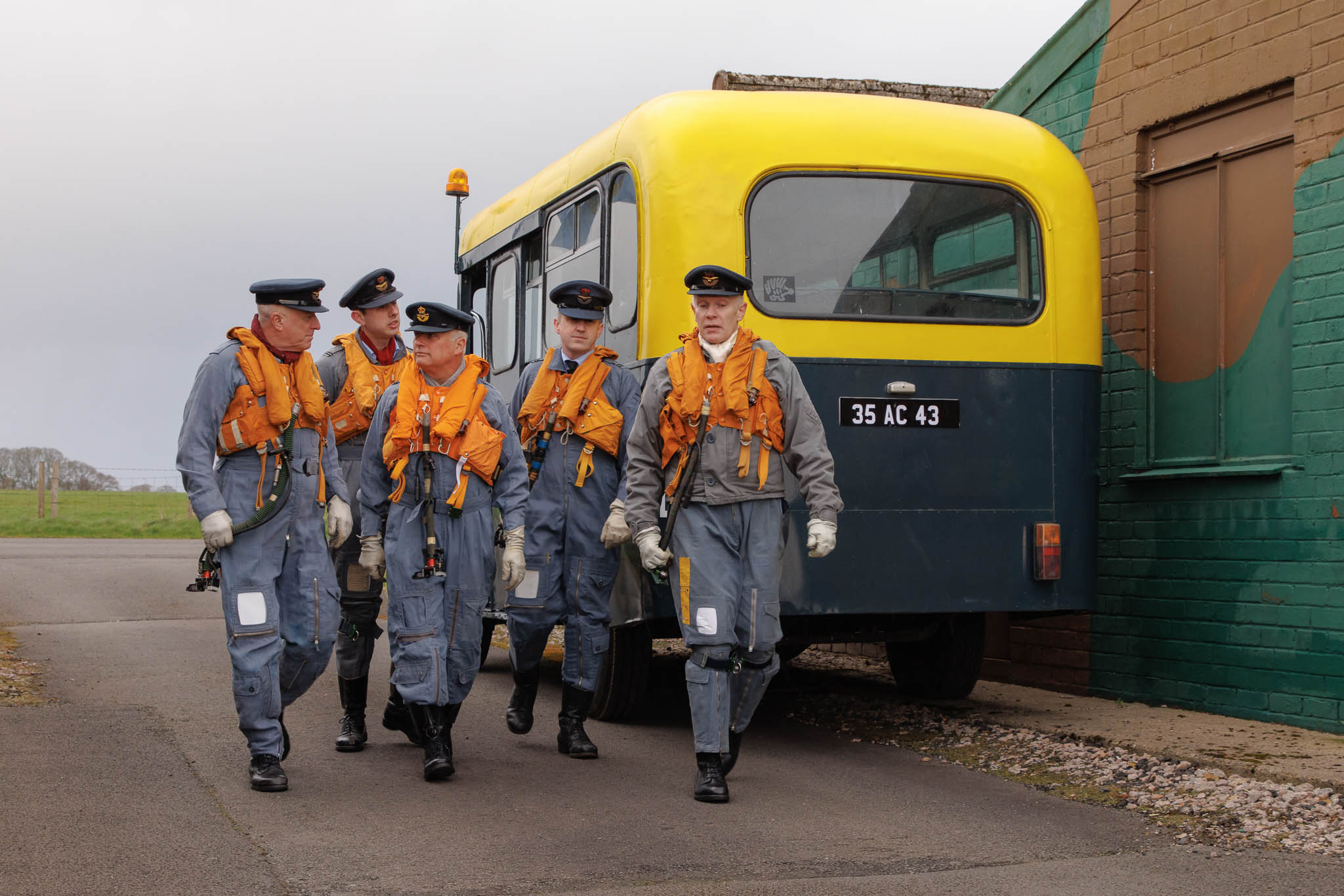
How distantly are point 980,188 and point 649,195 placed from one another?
63.6 inches

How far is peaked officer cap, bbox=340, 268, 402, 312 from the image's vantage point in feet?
22.7

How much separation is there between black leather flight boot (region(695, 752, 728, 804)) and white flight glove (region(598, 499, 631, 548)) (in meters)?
0.99

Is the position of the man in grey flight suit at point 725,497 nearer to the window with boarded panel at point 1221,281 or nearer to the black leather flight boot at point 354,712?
the black leather flight boot at point 354,712

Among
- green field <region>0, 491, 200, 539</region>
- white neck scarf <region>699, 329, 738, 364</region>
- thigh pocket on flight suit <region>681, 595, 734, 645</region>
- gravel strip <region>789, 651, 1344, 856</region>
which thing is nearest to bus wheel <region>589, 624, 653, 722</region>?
gravel strip <region>789, 651, 1344, 856</region>

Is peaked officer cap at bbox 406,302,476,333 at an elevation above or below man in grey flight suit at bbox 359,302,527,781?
above

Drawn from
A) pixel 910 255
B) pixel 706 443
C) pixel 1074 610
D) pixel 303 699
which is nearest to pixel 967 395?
pixel 910 255

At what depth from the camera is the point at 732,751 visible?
614 centimetres

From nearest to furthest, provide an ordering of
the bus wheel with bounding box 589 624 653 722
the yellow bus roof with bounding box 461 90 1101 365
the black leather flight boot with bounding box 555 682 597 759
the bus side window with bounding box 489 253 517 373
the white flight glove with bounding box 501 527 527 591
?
the white flight glove with bounding box 501 527 527 591 < the black leather flight boot with bounding box 555 682 597 759 < the yellow bus roof with bounding box 461 90 1101 365 < the bus wheel with bounding box 589 624 653 722 < the bus side window with bounding box 489 253 517 373

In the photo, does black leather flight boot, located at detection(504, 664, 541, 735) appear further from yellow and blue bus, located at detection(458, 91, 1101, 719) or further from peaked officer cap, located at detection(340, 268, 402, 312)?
peaked officer cap, located at detection(340, 268, 402, 312)

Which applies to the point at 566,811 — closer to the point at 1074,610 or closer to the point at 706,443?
the point at 706,443

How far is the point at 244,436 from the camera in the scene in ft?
19.3

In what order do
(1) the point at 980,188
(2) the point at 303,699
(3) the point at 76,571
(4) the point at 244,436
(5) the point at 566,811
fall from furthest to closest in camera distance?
(3) the point at 76,571
(2) the point at 303,699
(1) the point at 980,188
(4) the point at 244,436
(5) the point at 566,811

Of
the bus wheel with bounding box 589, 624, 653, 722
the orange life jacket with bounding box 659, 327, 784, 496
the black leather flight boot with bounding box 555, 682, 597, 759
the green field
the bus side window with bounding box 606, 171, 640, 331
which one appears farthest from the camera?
the green field

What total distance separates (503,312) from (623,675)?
9.32ft
